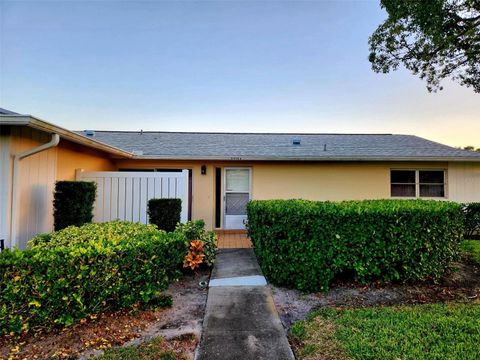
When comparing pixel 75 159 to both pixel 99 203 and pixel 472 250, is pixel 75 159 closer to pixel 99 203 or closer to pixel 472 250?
pixel 99 203

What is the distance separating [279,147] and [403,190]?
494 cm

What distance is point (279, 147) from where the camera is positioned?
33.5ft

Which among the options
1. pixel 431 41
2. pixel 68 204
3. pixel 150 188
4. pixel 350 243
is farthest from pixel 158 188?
pixel 431 41

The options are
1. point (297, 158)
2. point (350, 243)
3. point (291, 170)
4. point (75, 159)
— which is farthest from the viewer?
point (291, 170)

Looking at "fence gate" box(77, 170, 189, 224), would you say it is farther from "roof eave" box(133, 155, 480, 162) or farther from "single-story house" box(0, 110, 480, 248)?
"roof eave" box(133, 155, 480, 162)

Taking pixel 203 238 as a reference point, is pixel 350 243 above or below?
above

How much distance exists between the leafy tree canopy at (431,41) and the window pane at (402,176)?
9.66 ft

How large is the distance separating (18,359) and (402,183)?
35.8 feet

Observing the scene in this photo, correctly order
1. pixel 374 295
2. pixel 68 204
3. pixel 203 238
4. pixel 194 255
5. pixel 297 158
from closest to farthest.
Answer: pixel 374 295 → pixel 194 255 → pixel 68 204 → pixel 203 238 → pixel 297 158

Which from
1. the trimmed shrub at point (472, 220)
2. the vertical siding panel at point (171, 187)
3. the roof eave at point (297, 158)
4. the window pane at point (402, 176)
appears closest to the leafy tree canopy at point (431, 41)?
the roof eave at point (297, 158)

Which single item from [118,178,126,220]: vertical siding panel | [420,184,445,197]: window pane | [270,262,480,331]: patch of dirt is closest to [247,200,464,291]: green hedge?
[270,262,480,331]: patch of dirt

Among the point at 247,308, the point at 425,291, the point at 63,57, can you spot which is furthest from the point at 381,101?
the point at 63,57

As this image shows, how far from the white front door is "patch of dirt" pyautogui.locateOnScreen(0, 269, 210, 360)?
18.5ft

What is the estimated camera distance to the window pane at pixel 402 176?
9.30 metres
